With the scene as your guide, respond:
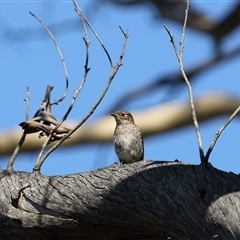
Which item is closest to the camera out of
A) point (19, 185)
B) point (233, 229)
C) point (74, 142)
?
point (233, 229)

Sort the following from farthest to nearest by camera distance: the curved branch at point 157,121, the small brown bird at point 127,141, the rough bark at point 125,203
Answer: the small brown bird at point 127,141 → the curved branch at point 157,121 → the rough bark at point 125,203

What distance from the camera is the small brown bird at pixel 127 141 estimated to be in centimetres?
565

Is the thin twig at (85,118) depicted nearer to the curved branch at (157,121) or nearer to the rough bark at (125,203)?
the rough bark at (125,203)

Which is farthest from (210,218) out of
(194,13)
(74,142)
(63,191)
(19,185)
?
(194,13)

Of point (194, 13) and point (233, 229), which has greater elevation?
point (194, 13)

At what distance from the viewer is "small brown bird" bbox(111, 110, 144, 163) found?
5652mm

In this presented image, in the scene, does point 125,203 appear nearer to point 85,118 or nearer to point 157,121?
point 85,118

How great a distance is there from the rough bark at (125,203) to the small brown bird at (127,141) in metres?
2.07

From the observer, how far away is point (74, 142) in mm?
5465

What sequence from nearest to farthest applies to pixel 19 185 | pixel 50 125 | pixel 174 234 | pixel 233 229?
pixel 233 229 < pixel 174 234 < pixel 19 185 < pixel 50 125

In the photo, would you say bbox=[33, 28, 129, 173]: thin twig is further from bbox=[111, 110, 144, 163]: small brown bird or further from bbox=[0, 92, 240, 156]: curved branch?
bbox=[111, 110, 144, 163]: small brown bird

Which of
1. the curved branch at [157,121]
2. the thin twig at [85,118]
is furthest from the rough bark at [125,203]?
the curved branch at [157,121]

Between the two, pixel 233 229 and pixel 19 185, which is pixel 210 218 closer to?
pixel 233 229

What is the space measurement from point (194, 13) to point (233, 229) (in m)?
2.91
